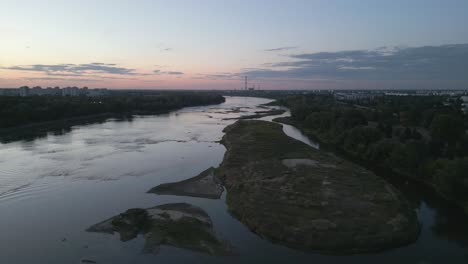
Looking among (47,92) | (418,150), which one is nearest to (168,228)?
(418,150)

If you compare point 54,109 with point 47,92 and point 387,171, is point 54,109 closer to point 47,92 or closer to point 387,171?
point 387,171

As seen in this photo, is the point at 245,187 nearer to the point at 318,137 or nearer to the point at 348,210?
the point at 348,210

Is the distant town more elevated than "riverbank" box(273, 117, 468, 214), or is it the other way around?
the distant town

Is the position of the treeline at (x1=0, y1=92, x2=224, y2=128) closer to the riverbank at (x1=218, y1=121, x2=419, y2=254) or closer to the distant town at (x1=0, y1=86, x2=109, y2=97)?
the riverbank at (x1=218, y1=121, x2=419, y2=254)

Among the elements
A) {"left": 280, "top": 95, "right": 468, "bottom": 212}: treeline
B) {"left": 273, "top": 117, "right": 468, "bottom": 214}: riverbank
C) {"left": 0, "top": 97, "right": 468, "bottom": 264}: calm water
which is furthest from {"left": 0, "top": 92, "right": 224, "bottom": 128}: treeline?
{"left": 280, "top": 95, "right": 468, "bottom": 212}: treeline

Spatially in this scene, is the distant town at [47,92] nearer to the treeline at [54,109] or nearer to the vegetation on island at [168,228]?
the treeline at [54,109]

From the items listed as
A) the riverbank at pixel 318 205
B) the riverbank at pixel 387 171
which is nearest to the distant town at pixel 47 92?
the riverbank at pixel 387 171
